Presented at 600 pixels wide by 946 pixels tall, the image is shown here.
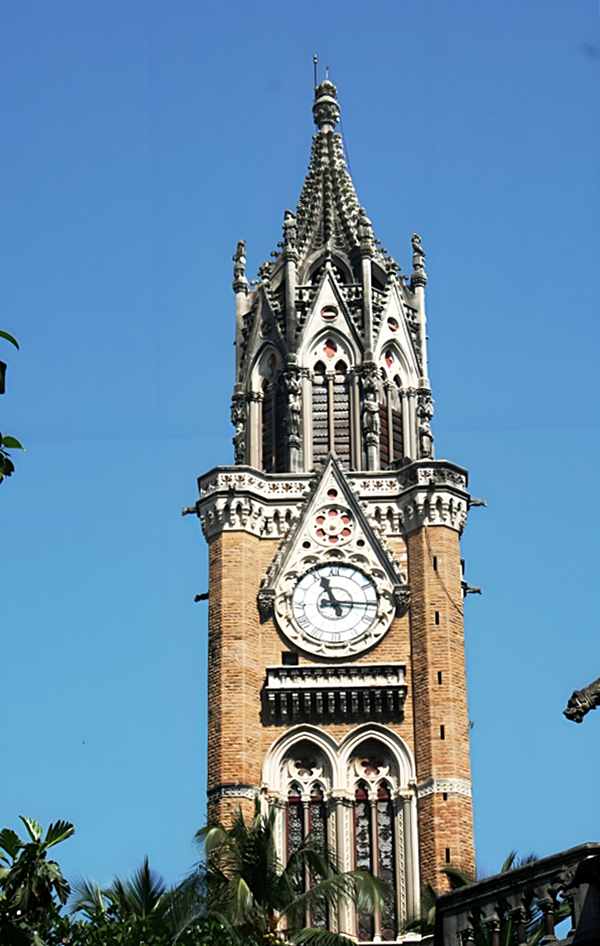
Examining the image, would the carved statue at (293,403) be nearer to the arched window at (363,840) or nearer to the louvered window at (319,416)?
the louvered window at (319,416)

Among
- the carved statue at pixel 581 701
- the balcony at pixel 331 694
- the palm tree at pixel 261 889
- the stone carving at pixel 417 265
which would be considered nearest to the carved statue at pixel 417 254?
the stone carving at pixel 417 265

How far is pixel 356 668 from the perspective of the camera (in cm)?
5319

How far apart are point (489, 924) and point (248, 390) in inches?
1442

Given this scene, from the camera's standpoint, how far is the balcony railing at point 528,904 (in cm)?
2230

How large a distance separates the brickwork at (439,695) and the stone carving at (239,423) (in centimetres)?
600

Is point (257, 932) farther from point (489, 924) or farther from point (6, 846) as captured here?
point (489, 924)

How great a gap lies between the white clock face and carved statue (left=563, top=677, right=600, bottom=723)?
3311cm

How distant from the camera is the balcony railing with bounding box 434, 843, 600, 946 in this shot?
22.3 m

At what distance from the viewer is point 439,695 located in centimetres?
5297

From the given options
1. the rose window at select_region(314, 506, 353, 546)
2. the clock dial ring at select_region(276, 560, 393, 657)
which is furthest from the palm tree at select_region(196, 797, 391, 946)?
the rose window at select_region(314, 506, 353, 546)

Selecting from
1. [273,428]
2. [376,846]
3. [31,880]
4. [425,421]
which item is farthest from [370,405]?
[31,880]

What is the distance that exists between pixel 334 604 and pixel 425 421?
7264 mm

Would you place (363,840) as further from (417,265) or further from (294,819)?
(417,265)

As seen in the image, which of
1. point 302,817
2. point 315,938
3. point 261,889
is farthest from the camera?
point 302,817
